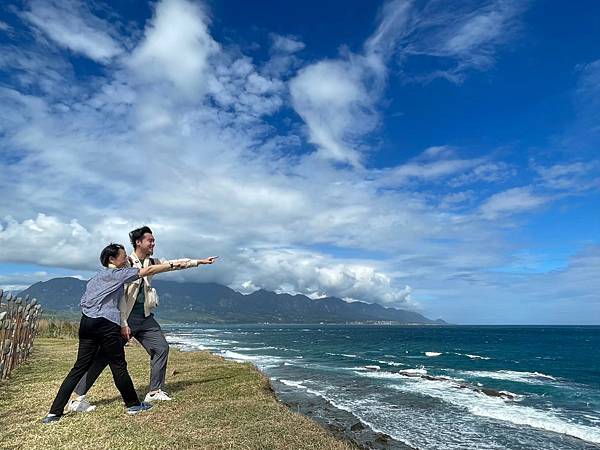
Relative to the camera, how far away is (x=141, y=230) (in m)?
8.46

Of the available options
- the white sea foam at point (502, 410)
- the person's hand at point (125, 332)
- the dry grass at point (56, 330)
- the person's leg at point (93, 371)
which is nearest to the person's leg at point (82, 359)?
the person's leg at point (93, 371)

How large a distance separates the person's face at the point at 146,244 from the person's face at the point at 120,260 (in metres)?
0.52

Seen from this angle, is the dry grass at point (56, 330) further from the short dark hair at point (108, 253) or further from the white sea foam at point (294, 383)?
the short dark hair at point (108, 253)

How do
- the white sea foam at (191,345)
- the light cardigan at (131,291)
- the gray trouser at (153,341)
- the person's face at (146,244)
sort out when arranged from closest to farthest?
the light cardigan at (131,291)
the person's face at (146,244)
the gray trouser at (153,341)
the white sea foam at (191,345)

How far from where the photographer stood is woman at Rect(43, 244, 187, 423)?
7.32 metres

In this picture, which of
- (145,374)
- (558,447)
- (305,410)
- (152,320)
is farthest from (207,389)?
(558,447)

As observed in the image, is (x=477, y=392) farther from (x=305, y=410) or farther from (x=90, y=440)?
(x=90, y=440)

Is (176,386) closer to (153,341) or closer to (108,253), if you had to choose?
(153,341)

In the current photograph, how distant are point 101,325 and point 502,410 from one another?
63.4 ft

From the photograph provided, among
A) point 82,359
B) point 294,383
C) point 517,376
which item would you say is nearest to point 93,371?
point 82,359

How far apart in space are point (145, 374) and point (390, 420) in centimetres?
880

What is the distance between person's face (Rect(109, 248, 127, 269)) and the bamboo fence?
611cm

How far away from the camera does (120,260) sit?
782 cm

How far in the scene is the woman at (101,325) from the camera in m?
7.32
